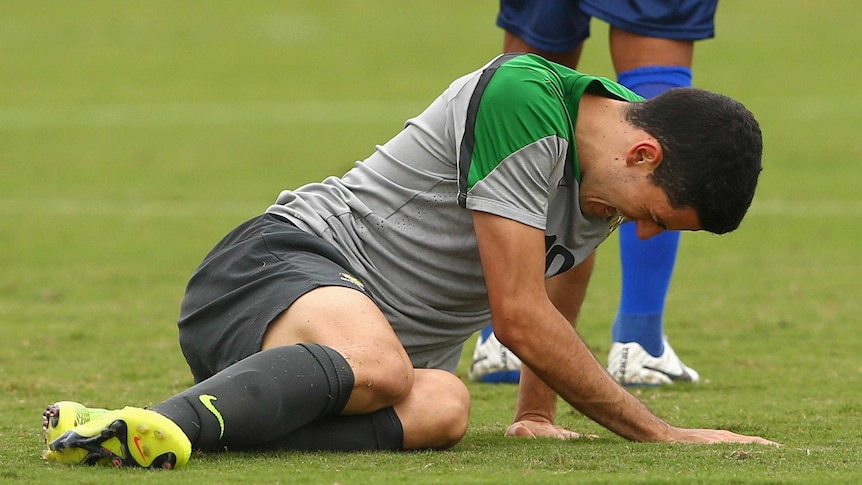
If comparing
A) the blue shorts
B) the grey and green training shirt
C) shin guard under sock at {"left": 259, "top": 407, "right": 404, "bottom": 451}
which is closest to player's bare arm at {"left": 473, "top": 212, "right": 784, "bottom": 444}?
the grey and green training shirt

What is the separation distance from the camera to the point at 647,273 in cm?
408

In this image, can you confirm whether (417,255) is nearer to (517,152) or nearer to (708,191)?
(517,152)

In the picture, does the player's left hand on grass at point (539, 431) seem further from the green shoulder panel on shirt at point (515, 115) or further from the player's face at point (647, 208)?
the green shoulder panel on shirt at point (515, 115)

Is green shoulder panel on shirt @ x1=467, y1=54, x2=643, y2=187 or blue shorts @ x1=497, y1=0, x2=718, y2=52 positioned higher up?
blue shorts @ x1=497, y1=0, x2=718, y2=52

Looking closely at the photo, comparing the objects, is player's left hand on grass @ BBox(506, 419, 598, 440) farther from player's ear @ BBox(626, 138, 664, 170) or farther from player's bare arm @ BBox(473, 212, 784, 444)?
player's ear @ BBox(626, 138, 664, 170)

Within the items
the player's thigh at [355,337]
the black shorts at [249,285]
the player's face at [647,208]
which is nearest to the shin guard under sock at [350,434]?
the player's thigh at [355,337]

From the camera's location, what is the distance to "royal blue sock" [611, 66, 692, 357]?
4.06 metres

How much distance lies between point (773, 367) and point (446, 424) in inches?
67.6

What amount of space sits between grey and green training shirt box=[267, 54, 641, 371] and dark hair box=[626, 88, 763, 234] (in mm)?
205

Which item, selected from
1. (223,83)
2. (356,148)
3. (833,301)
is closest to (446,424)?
(833,301)

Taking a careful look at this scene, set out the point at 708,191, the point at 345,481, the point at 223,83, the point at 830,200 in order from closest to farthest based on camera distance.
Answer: the point at 345,481, the point at 708,191, the point at 830,200, the point at 223,83

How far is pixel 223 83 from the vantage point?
13961 millimetres

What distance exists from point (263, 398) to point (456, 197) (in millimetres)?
679

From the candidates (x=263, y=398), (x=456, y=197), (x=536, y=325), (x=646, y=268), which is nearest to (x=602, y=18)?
(x=646, y=268)
